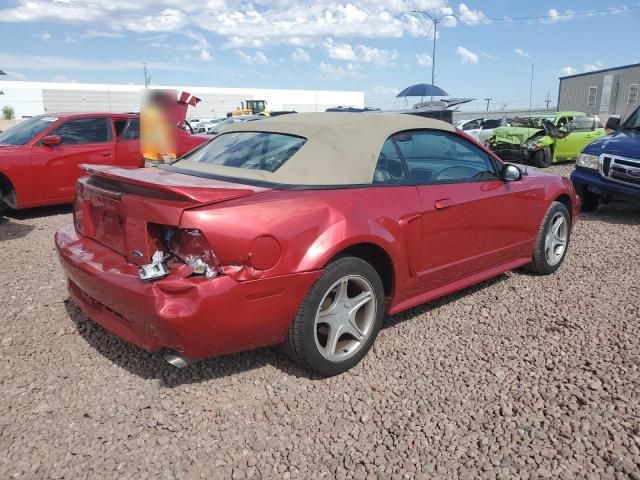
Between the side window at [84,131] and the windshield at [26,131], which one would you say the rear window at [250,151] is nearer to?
the side window at [84,131]

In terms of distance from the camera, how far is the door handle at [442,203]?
3465mm

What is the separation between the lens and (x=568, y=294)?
431 centimetres

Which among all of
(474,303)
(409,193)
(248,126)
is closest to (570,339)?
(474,303)

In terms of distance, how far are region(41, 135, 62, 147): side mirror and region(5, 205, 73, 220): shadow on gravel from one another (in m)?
1.07

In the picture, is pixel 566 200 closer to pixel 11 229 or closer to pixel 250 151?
pixel 250 151

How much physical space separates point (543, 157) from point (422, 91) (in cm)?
1302

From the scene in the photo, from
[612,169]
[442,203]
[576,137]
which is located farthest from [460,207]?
[576,137]

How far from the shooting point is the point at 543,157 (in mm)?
12672

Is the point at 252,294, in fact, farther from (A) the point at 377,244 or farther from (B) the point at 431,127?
(B) the point at 431,127

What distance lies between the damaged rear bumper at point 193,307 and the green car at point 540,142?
36.8ft

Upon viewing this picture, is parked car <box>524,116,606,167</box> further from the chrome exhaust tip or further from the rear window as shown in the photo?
the chrome exhaust tip

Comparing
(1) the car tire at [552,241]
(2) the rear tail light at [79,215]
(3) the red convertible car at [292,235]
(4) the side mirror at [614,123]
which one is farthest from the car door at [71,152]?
(4) the side mirror at [614,123]

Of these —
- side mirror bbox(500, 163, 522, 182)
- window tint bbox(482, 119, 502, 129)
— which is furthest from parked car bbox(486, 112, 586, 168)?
side mirror bbox(500, 163, 522, 182)

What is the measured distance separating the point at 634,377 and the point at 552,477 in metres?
1.12
